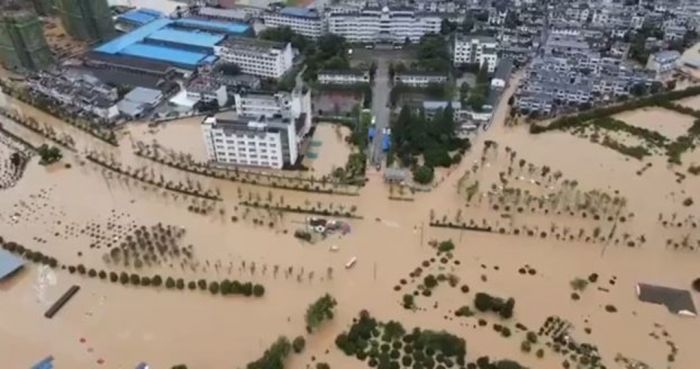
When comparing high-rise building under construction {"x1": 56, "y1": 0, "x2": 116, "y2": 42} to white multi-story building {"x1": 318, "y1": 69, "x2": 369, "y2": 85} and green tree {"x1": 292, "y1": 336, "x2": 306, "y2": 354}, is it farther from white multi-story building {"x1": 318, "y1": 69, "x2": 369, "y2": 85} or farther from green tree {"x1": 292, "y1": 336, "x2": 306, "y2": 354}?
green tree {"x1": 292, "y1": 336, "x2": 306, "y2": 354}

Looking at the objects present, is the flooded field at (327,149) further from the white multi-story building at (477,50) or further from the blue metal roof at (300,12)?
the blue metal roof at (300,12)

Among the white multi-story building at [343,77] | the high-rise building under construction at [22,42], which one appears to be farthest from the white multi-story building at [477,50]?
the high-rise building under construction at [22,42]

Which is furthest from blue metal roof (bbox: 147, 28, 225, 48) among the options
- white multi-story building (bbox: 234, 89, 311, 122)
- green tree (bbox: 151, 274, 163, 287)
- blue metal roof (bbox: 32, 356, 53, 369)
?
blue metal roof (bbox: 32, 356, 53, 369)

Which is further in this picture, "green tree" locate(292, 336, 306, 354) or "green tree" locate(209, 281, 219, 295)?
"green tree" locate(209, 281, 219, 295)

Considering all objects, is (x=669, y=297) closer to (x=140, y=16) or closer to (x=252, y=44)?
(x=252, y=44)

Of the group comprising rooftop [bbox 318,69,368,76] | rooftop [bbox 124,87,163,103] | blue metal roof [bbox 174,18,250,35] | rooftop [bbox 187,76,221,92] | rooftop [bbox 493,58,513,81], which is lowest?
rooftop [bbox 124,87,163,103]

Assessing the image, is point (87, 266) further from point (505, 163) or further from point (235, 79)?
point (505, 163)

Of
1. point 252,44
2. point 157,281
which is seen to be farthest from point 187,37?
point 157,281

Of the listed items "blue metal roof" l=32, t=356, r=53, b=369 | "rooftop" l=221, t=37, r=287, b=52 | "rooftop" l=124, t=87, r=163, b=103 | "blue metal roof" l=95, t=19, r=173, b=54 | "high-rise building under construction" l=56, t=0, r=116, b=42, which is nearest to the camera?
"blue metal roof" l=32, t=356, r=53, b=369
